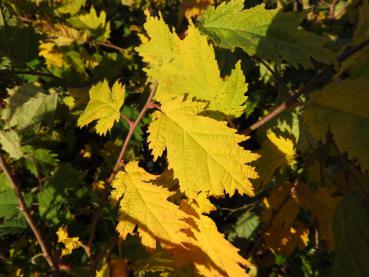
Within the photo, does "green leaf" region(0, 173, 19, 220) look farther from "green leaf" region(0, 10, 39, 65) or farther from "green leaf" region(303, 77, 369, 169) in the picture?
"green leaf" region(303, 77, 369, 169)

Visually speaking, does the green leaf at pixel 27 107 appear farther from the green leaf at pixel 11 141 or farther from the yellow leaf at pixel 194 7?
the yellow leaf at pixel 194 7

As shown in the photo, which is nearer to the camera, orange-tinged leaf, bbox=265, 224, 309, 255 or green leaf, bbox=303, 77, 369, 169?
green leaf, bbox=303, 77, 369, 169

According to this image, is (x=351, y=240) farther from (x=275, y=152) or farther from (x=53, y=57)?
(x=53, y=57)

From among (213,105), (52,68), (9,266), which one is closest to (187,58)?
(213,105)

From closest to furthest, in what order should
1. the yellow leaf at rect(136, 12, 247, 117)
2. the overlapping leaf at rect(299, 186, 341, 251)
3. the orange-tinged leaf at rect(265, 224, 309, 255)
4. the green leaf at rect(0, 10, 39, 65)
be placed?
A: the yellow leaf at rect(136, 12, 247, 117) → the green leaf at rect(0, 10, 39, 65) → the overlapping leaf at rect(299, 186, 341, 251) → the orange-tinged leaf at rect(265, 224, 309, 255)

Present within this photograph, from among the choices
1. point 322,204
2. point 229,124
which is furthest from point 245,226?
point 229,124

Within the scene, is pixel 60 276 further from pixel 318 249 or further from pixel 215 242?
pixel 318 249

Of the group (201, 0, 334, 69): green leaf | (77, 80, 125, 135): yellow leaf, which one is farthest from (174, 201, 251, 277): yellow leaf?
(201, 0, 334, 69): green leaf
